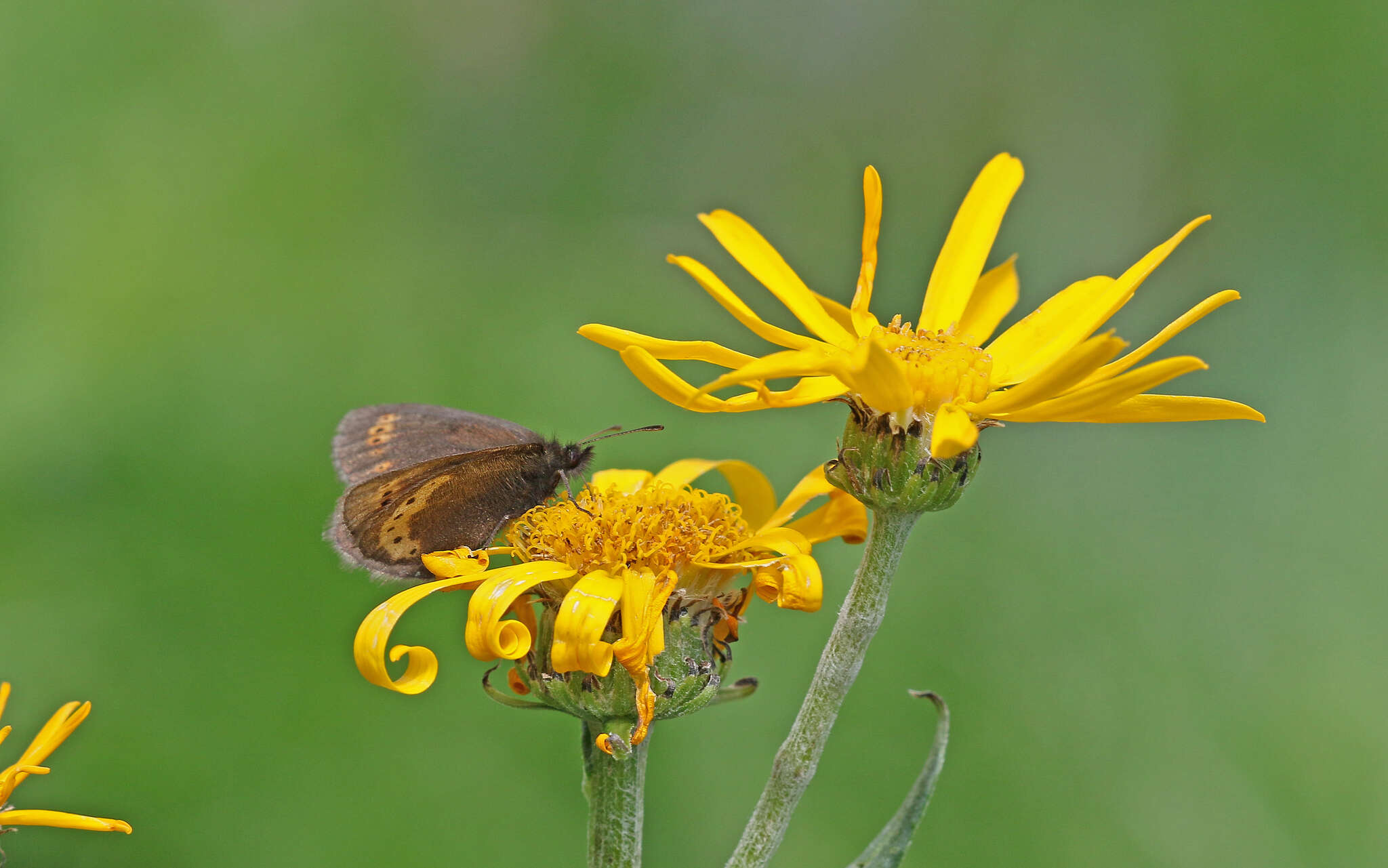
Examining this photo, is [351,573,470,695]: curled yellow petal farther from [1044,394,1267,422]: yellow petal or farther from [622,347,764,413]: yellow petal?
[1044,394,1267,422]: yellow petal

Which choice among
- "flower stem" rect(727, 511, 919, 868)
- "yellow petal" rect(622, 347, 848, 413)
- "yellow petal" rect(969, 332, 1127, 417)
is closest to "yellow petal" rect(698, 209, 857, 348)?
"yellow petal" rect(622, 347, 848, 413)

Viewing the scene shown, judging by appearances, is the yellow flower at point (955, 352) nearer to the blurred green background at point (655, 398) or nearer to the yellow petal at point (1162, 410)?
the yellow petal at point (1162, 410)

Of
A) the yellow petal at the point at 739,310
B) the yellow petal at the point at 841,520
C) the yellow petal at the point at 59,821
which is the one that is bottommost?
the yellow petal at the point at 59,821

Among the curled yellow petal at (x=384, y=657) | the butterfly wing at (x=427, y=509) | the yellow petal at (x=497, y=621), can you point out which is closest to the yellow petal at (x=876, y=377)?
the yellow petal at (x=497, y=621)

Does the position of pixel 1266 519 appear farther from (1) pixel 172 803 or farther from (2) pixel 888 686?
(1) pixel 172 803

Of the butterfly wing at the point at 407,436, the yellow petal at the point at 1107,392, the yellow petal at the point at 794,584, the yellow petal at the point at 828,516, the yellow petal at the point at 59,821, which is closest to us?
the yellow petal at the point at 1107,392

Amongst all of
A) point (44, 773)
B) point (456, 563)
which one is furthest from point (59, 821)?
point (456, 563)

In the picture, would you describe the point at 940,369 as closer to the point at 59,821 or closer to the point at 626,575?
the point at 626,575
